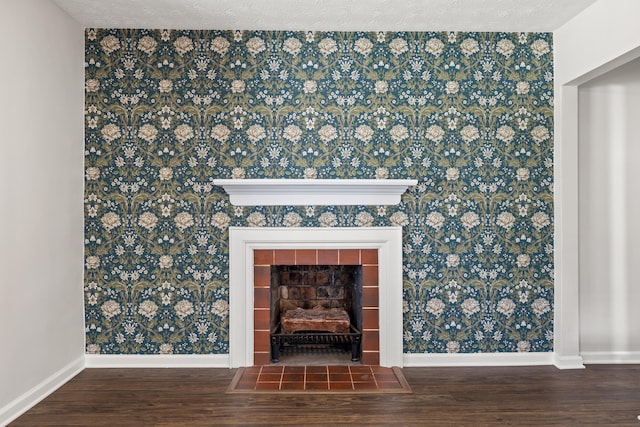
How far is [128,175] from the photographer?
11.6 feet

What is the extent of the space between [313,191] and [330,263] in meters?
0.55

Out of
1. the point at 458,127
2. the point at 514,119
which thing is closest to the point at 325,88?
the point at 458,127

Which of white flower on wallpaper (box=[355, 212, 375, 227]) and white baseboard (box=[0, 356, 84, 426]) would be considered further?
white flower on wallpaper (box=[355, 212, 375, 227])

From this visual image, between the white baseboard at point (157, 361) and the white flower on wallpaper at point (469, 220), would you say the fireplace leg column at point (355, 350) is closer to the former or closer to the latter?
the white baseboard at point (157, 361)

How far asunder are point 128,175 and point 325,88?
1.57 m

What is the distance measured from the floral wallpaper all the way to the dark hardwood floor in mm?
327

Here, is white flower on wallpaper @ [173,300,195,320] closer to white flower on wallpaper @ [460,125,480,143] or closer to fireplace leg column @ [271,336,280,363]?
fireplace leg column @ [271,336,280,363]

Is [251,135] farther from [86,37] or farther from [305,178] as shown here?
[86,37]

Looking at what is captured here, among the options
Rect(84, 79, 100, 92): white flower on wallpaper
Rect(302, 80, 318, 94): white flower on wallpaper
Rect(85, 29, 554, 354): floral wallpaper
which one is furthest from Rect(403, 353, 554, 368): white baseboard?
Rect(84, 79, 100, 92): white flower on wallpaper

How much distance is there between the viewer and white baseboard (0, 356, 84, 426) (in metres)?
2.64

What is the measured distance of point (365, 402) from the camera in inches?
114

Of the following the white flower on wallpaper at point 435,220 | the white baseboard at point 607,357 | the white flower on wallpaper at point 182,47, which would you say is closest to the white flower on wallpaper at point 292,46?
the white flower on wallpaper at point 182,47

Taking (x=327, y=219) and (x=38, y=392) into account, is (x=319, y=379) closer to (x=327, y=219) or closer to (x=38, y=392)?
(x=327, y=219)

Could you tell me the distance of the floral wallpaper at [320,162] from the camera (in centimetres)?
355
